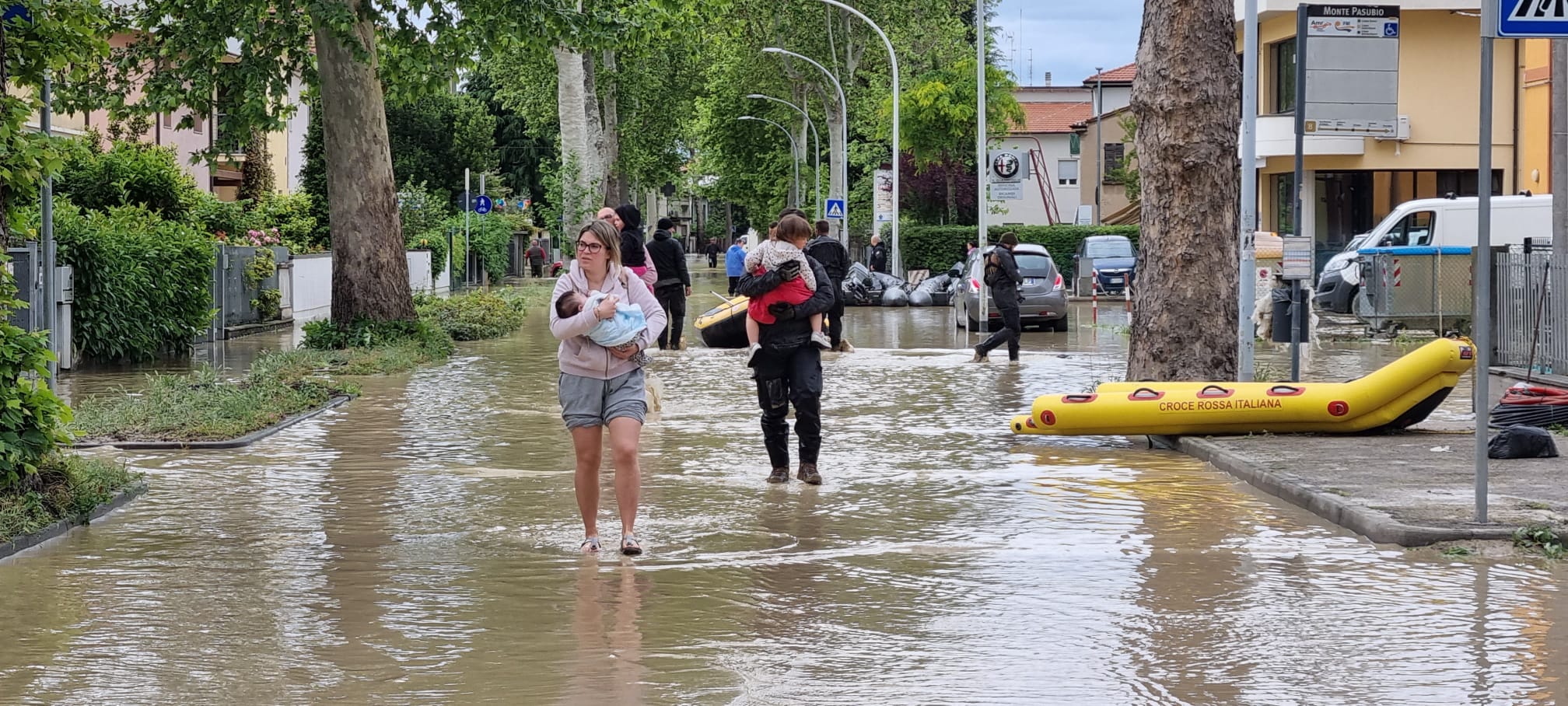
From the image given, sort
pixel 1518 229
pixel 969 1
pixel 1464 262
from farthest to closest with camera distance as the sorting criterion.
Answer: pixel 969 1 < pixel 1518 229 < pixel 1464 262

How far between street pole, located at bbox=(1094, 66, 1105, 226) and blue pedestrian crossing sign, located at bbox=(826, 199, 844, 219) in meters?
22.0

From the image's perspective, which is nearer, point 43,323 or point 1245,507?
point 1245,507

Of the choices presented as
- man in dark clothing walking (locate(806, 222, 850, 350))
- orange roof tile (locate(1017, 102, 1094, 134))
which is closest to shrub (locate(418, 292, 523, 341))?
man in dark clothing walking (locate(806, 222, 850, 350))

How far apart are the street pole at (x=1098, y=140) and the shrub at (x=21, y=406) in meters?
65.8

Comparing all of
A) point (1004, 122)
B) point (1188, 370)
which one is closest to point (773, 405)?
point (1188, 370)

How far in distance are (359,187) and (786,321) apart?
505 inches

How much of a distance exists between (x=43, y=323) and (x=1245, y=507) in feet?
35.0

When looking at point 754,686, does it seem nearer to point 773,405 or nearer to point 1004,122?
point 773,405

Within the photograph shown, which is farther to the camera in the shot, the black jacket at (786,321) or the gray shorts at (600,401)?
the black jacket at (786,321)

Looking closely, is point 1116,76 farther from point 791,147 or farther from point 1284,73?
point 1284,73

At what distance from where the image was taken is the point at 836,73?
60.1m

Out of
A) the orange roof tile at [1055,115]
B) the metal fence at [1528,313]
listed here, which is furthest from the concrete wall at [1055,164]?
the metal fence at [1528,313]

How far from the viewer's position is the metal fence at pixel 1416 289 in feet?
89.1

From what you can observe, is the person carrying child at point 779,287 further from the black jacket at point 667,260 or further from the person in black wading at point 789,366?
the black jacket at point 667,260
